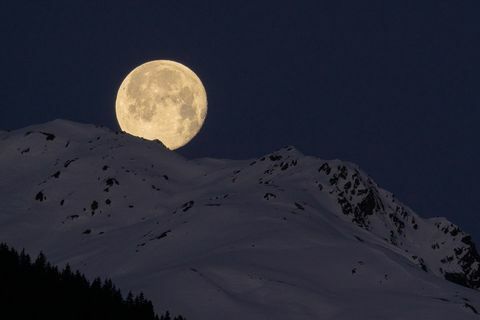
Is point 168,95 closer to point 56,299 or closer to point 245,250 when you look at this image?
point 245,250

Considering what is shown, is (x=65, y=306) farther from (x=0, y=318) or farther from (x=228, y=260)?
(x=228, y=260)

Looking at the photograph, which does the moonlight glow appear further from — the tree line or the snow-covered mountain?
the tree line

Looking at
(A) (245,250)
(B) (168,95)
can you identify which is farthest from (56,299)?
(B) (168,95)

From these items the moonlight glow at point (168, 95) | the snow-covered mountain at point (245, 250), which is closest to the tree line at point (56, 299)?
the snow-covered mountain at point (245, 250)

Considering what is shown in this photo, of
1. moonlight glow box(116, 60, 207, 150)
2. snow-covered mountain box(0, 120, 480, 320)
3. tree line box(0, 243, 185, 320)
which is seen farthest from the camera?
moonlight glow box(116, 60, 207, 150)

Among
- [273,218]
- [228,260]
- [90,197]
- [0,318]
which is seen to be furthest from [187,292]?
[90,197]

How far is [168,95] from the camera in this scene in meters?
180

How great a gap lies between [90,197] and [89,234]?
74.1ft

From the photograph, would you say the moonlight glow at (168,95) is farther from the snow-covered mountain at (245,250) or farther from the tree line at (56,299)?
the tree line at (56,299)

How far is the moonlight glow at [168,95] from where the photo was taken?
7126 inches

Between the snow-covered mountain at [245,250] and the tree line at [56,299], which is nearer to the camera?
the tree line at [56,299]

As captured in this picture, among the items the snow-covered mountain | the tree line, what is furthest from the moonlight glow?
the tree line

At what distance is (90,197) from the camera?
7721 inches

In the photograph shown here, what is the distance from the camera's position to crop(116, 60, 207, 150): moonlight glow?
18100 cm
